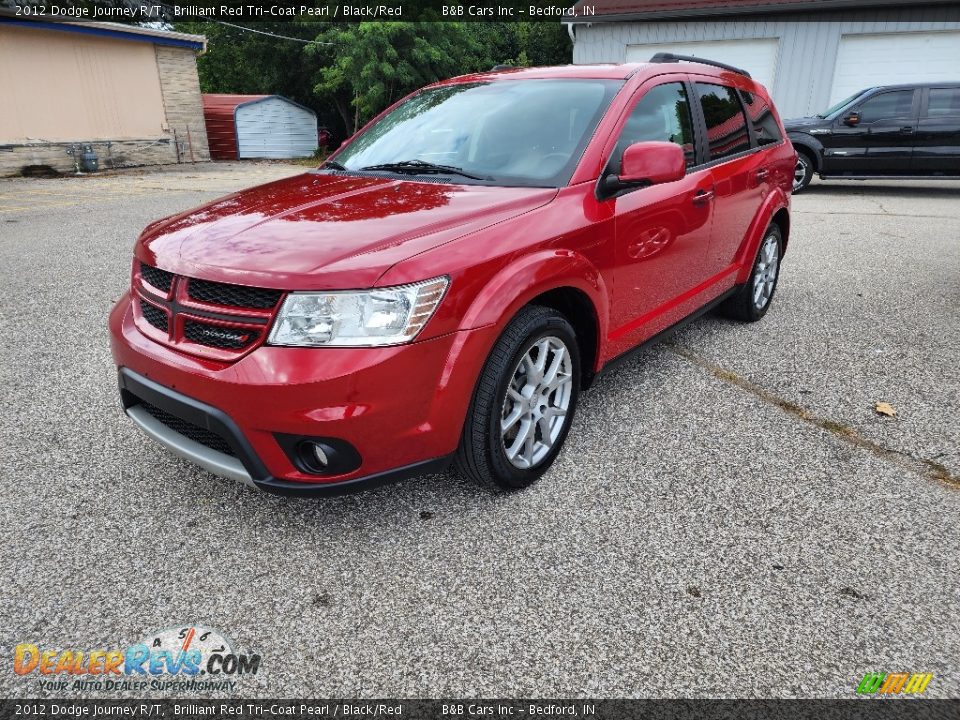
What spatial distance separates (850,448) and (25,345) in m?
4.82

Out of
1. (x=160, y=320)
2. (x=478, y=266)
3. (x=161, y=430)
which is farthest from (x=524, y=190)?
(x=161, y=430)

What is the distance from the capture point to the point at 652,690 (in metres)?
1.81

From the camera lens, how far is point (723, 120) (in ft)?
12.9

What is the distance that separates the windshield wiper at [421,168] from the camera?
2926 millimetres

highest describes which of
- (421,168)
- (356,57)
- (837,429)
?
(356,57)

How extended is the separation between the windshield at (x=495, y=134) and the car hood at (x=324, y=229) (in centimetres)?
20

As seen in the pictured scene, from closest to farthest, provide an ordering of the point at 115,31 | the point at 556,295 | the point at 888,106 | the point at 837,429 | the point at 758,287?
1. the point at 556,295
2. the point at 837,429
3. the point at 758,287
4. the point at 888,106
5. the point at 115,31

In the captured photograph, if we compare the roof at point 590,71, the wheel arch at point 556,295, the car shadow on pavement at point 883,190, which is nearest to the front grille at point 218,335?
the wheel arch at point 556,295

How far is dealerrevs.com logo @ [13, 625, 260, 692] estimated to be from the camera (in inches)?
72.3

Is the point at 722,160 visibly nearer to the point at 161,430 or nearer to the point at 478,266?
the point at 478,266

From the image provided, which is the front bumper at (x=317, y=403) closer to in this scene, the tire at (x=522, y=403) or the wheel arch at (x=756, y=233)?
the tire at (x=522, y=403)

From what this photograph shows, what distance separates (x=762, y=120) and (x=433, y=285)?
11.3 ft

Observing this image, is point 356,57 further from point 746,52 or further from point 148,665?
point 148,665

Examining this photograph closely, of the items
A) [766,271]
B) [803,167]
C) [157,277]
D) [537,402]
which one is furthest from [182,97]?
[537,402]
